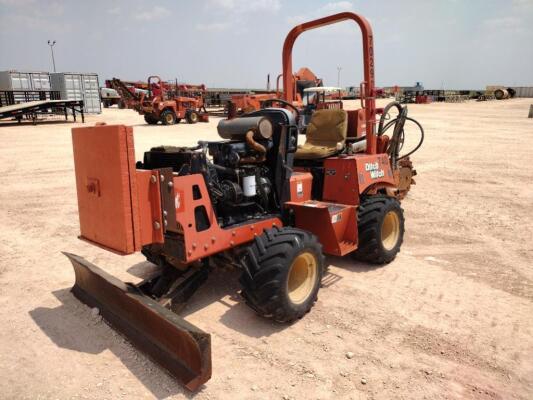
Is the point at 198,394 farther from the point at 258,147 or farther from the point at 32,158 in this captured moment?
the point at 32,158

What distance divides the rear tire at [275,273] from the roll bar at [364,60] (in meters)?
1.88

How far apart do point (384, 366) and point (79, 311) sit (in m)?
2.67

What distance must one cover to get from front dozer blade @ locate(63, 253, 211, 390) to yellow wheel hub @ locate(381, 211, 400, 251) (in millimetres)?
2833

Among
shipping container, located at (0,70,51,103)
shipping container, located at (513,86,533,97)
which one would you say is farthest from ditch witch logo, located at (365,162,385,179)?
shipping container, located at (513,86,533,97)

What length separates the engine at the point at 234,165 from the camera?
3539mm

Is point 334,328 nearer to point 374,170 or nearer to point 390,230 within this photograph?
point 390,230

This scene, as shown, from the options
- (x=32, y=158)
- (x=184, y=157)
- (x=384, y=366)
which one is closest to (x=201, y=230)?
(x=184, y=157)

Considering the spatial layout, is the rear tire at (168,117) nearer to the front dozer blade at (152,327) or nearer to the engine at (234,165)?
the engine at (234,165)

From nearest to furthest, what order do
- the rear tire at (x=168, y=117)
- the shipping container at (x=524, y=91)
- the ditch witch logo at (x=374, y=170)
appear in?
the ditch witch logo at (x=374, y=170) → the rear tire at (x=168, y=117) → the shipping container at (x=524, y=91)

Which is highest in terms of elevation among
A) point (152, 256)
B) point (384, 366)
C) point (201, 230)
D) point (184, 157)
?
point (184, 157)

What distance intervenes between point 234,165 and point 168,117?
66.8 ft

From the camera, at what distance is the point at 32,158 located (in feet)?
40.0

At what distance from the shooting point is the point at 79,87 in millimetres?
27203

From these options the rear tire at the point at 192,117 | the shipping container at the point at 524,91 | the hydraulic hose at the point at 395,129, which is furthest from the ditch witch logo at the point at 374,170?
the shipping container at the point at 524,91
